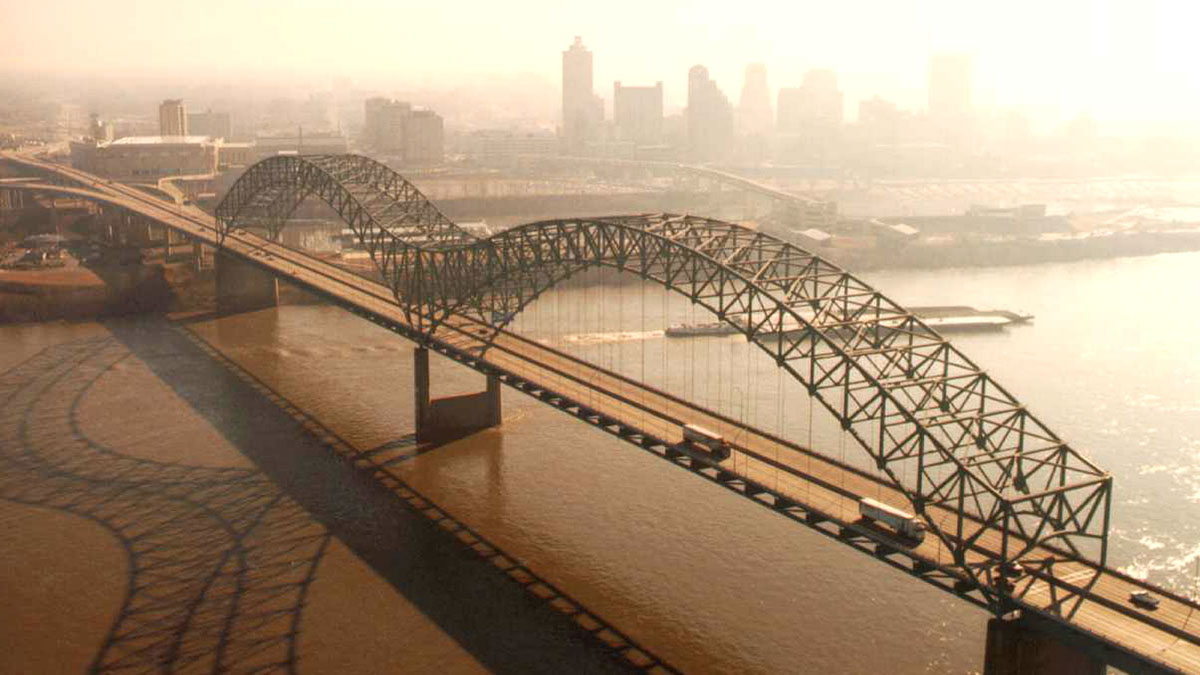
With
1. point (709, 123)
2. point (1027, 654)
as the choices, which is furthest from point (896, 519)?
point (709, 123)

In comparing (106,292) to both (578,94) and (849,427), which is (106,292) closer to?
(849,427)

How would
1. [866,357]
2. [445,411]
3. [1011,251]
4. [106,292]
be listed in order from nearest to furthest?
[866,357] < [445,411] < [106,292] < [1011,251]

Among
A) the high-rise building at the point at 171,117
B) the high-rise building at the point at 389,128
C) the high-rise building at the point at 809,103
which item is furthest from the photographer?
the high-rise building at the point at 809,103

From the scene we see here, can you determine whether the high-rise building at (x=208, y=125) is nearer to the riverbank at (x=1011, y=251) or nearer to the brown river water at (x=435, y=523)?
the riverbank at (x=1011, y=251)

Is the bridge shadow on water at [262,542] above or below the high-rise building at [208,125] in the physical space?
below

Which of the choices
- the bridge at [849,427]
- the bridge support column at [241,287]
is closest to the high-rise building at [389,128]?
the bridge support column at [241,287]
